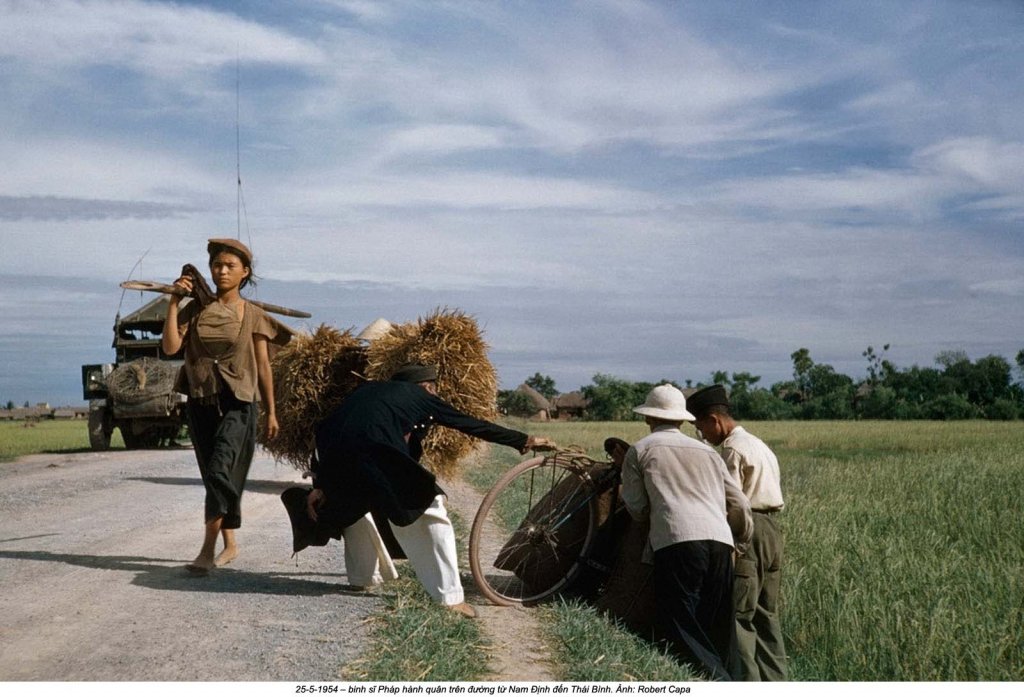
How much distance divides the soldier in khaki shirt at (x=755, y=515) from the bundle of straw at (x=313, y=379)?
15.4 feet

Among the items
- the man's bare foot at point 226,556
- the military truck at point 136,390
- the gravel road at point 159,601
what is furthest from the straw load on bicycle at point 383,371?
the military truck at point 136,390

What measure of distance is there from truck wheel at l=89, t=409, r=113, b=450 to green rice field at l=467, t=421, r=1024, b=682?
8196 millimetres

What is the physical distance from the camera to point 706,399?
Answer: 605 centimetres

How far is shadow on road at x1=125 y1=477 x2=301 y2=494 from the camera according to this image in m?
11.6

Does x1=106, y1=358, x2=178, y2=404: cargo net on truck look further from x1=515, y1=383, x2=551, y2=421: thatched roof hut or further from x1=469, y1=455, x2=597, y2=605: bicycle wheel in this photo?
x1=515, y1=383, x2=551, y2=421: thatched roof hut

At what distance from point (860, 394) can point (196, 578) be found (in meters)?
64.7

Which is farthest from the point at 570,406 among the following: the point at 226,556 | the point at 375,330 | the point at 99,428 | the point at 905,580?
the point at 226,556

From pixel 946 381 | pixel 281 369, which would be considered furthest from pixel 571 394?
pixel 281 369

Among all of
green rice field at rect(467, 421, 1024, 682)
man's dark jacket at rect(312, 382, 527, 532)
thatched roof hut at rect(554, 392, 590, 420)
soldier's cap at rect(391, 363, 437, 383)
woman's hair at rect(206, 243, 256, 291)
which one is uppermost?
woman's hair at rect(206, 243, 256, 291)

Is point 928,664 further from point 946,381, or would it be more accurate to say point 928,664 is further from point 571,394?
point 571,394

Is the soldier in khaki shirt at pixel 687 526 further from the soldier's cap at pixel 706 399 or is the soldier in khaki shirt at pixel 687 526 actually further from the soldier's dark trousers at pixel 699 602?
the soldier's cap at pixel 706 399

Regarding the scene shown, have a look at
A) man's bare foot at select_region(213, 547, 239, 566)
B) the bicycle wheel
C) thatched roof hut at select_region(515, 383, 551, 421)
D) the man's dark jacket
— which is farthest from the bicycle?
thatched roof hut at select_region(515, 383, 551, 421)

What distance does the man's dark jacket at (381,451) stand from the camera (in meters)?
5.44

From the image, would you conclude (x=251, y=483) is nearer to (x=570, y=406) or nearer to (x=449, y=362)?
(x=449, y=362)
